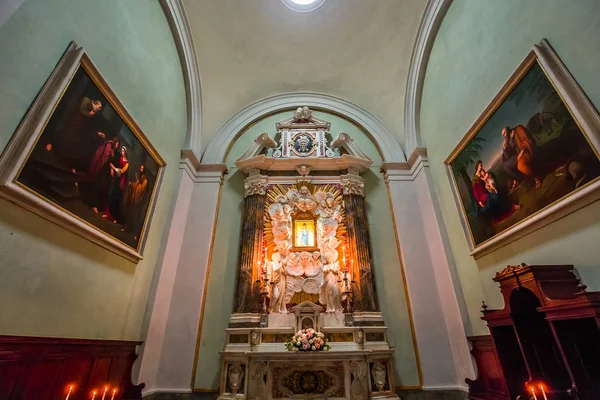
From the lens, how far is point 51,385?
11.0 feet

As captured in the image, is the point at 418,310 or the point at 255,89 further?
the point at 255,89

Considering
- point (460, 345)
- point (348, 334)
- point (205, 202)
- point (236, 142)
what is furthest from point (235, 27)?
point (460, 345)

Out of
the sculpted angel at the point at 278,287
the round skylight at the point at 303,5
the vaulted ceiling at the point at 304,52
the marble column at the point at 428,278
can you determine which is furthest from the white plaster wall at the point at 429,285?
the round skylight at the point at 303,5

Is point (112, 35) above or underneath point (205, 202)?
above

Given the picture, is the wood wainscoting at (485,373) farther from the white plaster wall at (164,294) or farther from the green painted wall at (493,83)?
the white plaster wall at (164,294)

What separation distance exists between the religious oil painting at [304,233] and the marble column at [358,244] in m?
0.85

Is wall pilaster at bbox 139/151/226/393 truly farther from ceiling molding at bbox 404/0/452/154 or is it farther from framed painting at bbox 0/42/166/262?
ceiling molding at bbox 404/0/452/154

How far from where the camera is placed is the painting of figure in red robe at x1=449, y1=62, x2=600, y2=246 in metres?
3.35

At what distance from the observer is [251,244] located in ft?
21.8

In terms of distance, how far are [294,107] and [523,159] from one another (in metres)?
6.30

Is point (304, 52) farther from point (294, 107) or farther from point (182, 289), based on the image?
point (182, 289)

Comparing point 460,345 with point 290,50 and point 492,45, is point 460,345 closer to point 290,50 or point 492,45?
point 492,45

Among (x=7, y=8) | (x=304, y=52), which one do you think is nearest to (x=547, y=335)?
(x=7, y=8)

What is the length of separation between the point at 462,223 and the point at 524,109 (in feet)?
7.42
